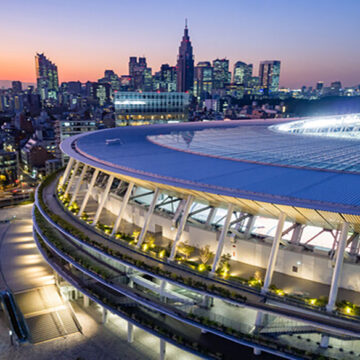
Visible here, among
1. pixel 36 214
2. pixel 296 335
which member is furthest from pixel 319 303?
pixel 36 214

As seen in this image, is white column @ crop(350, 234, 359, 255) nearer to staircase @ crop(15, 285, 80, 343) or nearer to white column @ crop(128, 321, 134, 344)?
white column @ crop(128, 321, 134, 344)

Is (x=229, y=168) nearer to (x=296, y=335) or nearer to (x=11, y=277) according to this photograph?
(x=296, y=335)

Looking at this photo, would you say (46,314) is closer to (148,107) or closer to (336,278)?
(336,278)

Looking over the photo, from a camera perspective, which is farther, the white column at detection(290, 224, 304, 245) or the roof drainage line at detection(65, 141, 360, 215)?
the white column at detection(290, 224, 304, 245)

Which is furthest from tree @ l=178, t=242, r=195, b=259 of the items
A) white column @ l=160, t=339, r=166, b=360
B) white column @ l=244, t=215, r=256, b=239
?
white column @ l=160, t=339, r=166, b=360

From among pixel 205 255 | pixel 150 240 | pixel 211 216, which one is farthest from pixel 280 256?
pixel 150 240

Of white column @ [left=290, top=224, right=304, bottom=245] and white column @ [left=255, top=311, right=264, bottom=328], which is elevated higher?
white column @ [left=290, top=224, right=304, bottom=245]
